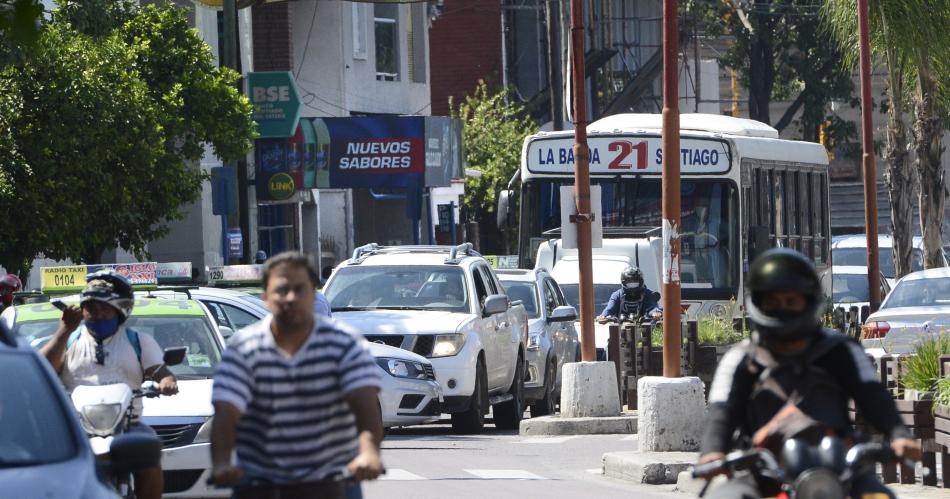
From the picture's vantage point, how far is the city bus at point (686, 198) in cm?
2408

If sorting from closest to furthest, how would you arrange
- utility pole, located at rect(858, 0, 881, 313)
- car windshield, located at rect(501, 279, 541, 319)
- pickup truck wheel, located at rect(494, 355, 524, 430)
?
pickup truck wheel, located at rect(494, 355, 524, 430), car windshield, located at rect(501, 279, 541, 319), utility pole, located at rect(858, 0, 881, 313)

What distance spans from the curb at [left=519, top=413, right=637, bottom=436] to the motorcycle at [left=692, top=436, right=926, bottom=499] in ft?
38.5

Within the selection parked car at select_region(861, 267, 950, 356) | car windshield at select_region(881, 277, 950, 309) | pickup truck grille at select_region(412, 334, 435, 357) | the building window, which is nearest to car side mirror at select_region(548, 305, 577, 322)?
pickup truck grille at select_region(412, 334, 435, 357)

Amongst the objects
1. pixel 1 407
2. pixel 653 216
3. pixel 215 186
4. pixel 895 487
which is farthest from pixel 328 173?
pixel 1 407

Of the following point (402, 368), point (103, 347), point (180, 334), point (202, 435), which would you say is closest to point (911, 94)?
point (402, 368)

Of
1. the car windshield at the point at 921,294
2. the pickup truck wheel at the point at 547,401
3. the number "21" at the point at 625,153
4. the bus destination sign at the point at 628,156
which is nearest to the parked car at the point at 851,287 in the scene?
the bus destination sign at the point at 628,156

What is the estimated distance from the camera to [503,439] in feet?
59.6

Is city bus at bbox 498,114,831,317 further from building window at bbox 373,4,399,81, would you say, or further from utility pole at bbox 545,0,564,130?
building window at bbox 373,4,399,81

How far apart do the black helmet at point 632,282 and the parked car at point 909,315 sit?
101 inches

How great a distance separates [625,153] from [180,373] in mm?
12359

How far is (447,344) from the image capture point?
1792 cm

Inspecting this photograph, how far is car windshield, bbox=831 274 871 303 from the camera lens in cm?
3219

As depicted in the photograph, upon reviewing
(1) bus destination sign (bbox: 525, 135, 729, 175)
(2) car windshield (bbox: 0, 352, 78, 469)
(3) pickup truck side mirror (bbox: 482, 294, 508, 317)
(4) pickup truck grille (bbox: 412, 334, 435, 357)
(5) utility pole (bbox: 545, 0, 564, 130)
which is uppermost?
(5) utility pole (bbox: 545, 0, 564, 130)

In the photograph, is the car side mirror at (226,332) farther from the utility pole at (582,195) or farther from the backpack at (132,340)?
the backpack at (132,340)
